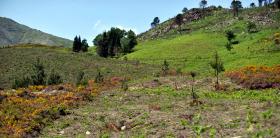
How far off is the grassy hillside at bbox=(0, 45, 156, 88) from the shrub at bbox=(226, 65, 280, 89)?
20510 millimetres

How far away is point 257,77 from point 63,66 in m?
46.9

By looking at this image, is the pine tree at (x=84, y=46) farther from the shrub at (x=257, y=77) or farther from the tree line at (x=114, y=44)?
the shrub at (x=257, y=77)

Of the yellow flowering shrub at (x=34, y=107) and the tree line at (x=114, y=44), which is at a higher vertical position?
the tree line at (x=114, y=44)

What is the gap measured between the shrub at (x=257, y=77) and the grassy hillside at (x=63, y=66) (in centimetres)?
2051

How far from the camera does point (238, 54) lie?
9075 cm

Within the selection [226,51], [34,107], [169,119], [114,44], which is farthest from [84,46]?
[169,119]

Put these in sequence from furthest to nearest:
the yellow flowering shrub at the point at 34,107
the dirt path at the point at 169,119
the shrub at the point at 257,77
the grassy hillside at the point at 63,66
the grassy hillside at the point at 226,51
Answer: the grassy hillside at the point at 226,51 < the grassy hillside at the point at 63,66 < the shrub at the point at 257,77 < the yellow flowering shrub at the point at 34,107 < the dirt path at the point at 169,119

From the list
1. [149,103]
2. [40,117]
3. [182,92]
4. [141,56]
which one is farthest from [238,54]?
[40,117]

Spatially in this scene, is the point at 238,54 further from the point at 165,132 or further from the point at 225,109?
the point at 165,132

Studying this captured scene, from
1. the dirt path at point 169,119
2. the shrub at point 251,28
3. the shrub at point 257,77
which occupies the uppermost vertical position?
the shrub at point 251,28

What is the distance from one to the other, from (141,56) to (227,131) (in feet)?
301

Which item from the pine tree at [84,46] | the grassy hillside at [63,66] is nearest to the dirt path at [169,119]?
the grassy hillside at [63,66]

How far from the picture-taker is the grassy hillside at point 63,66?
77.8 m

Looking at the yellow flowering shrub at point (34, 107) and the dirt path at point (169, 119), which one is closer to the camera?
the dirt path at point (169, 119)
